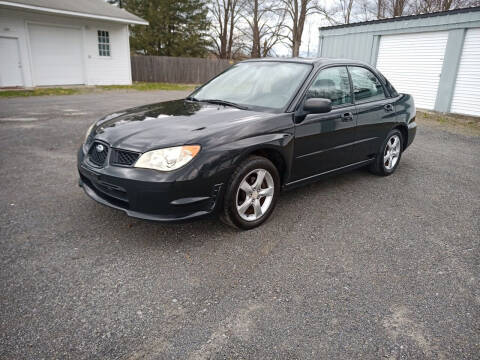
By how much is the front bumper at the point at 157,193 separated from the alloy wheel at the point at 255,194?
1.11 feet

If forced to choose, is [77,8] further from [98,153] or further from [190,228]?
[190,228]

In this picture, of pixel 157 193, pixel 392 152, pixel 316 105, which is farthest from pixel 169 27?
pixel 157 193

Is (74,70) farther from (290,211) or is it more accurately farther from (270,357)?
(270,357)

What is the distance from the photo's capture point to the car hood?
304 centimetres

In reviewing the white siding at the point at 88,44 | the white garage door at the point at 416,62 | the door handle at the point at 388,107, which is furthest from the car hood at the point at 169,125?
the white siding at the point at 88,44

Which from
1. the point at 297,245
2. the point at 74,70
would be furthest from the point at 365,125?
the point at 74,70

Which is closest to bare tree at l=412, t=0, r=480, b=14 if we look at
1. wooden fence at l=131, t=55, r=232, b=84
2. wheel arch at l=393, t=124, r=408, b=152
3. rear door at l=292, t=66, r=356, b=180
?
wooden fence at l=131, t=55, r=232, b=84

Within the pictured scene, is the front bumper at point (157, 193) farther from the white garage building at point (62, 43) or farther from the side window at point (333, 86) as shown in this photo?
the white garage building at point (62, 43)

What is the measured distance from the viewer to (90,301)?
8.04 feet

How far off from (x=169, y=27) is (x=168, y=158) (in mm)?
30499

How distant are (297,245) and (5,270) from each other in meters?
2.35

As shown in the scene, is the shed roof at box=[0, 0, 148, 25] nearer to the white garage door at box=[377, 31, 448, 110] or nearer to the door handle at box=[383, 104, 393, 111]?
the white garage door at box=[377, 31, 448, 110]

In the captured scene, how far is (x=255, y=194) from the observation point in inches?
138

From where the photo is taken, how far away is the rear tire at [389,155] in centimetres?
517
